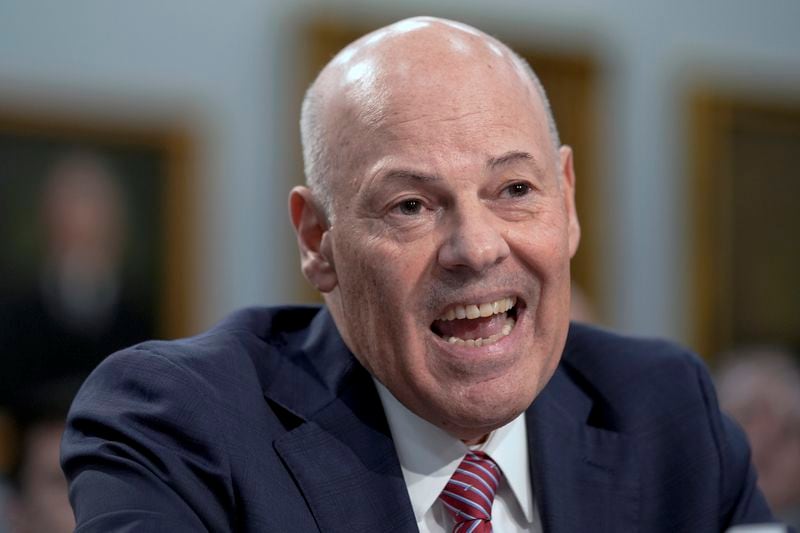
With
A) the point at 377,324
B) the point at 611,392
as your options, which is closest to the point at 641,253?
the point at 611,392

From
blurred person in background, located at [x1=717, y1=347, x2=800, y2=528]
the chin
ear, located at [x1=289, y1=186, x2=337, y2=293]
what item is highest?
ear, located at [x1=289, y1=186, x2=337, y2=293]

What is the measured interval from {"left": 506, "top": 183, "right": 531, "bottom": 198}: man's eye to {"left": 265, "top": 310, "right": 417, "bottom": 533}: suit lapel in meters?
0.48

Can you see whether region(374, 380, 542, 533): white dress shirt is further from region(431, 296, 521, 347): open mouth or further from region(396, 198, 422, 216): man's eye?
region(396, 198, 422, 216): man's eye

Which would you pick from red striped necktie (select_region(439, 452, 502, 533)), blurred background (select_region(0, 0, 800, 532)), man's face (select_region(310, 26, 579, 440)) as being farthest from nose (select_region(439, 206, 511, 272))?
blurred background (select_region(0, 0, 800, 532))

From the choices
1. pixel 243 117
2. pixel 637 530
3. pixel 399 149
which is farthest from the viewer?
pixel 243 117

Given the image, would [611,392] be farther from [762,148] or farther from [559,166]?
[762,148]

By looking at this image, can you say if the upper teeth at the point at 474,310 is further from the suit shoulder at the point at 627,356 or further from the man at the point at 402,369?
the suit shoulder at the point at 627,356

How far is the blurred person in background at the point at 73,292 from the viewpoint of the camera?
18.3 feet

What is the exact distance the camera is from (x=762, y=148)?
7852mm

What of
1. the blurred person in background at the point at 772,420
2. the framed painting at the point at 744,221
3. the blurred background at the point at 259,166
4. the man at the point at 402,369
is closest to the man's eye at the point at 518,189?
the man at the point at 402,369

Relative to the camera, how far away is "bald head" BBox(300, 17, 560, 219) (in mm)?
2271

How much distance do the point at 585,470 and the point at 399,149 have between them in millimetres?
793

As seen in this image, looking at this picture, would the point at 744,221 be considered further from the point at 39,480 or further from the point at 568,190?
the point at 568,190

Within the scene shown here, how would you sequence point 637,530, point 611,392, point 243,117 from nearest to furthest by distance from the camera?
point 637,530 → point 611,392 → point 243,117
